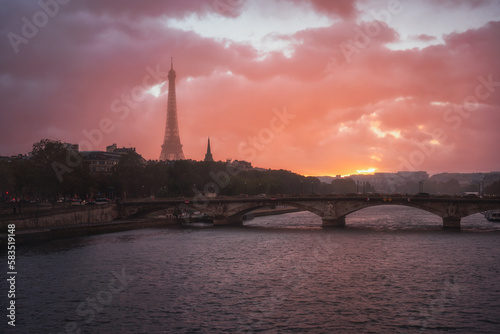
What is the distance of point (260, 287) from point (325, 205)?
162 feet

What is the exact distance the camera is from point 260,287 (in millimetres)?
34250

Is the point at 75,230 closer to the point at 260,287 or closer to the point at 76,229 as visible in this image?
the point at 76,229

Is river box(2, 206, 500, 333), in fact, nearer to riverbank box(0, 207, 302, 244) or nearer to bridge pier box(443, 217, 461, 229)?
riverbank box(0, 207, 302, 244)

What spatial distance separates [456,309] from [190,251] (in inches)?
1148

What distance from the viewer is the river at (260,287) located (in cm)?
2634

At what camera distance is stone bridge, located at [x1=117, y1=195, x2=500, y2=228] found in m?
73.2

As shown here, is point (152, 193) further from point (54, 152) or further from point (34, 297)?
A: point (34, 297)

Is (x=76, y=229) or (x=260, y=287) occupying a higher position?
(x=76, y=229)

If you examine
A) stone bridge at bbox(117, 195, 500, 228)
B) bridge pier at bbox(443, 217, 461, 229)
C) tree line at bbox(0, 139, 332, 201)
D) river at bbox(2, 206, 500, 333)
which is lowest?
river at bbox(2, 206, 500, 333)

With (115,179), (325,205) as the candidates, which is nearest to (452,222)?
(325,205)

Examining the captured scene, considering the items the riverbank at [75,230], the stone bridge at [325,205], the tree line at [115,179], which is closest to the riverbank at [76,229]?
the riverbank at [75,230]

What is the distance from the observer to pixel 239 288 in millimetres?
34094

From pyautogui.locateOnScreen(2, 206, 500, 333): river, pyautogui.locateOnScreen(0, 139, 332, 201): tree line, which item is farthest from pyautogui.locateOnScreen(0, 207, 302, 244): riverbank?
pyautogui.locateOnScreen(0, 139, 332, 201): tree line

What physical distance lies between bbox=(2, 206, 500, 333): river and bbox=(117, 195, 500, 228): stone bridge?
15.2 m
